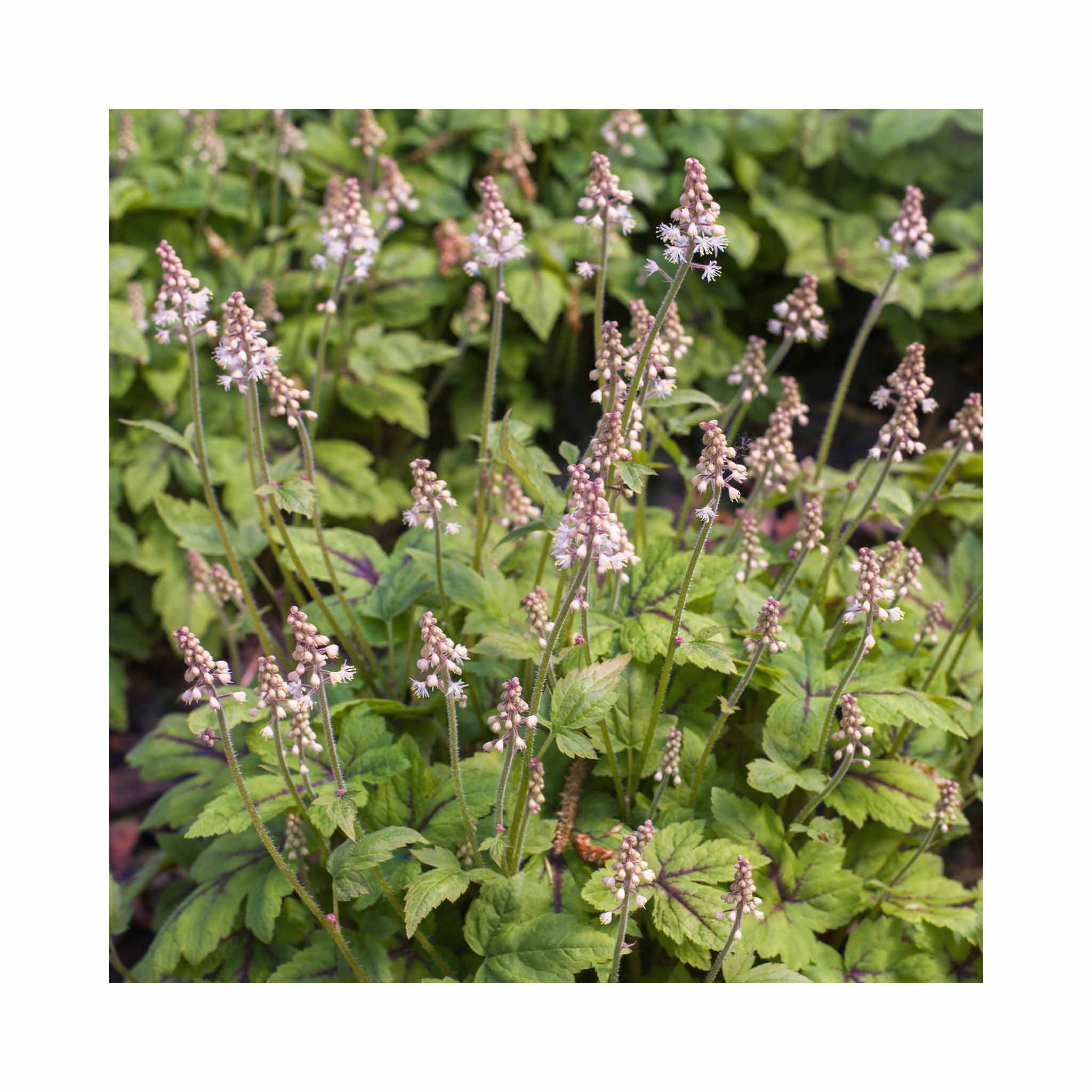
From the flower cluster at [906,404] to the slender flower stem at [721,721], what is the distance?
0.89m

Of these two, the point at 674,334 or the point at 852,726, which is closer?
the point at 852,726

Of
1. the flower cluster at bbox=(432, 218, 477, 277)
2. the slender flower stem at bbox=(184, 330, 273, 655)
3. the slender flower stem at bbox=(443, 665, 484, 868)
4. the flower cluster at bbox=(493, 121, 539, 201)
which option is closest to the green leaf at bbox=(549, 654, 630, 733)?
the slender flower stem at bbox=(443, 665, 484, 868)

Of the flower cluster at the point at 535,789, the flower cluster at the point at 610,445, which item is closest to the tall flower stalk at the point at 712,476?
the flower cluster at the point at 610,445

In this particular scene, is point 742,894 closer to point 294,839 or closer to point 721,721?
point 721,721

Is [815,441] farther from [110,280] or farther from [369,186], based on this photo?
[110,280]

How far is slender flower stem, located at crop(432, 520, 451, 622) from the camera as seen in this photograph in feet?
10.9

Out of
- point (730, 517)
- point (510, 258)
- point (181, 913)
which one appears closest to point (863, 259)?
point (730, 517)

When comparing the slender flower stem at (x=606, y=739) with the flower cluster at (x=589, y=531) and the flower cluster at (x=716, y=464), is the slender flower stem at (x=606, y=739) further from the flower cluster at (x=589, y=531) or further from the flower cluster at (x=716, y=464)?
the flower cluster at (x=716, y=464)

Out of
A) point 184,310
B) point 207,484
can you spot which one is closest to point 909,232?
point 184,310

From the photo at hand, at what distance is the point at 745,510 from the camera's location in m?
4.02

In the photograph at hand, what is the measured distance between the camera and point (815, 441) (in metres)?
6.73

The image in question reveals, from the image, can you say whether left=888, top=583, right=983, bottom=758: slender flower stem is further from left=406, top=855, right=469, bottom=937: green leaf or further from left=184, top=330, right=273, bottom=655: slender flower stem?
left=184, top=330, right=273, bottom=655: slender flower stem

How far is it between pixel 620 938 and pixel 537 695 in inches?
29.1

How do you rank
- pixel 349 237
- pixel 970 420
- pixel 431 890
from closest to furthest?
1. pixel 431 890
2. pixel 970 420
3. pixel 349 237
